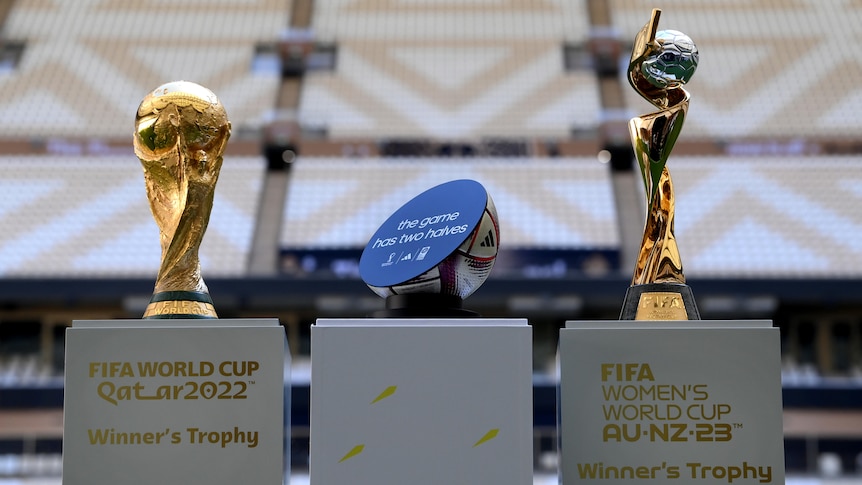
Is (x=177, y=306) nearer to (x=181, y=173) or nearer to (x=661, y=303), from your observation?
(x=181, y=173)

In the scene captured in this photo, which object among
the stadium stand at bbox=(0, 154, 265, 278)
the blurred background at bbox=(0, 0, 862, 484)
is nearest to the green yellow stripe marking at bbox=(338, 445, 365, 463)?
the blurred background at bbox=(0, 0, 862, 484)

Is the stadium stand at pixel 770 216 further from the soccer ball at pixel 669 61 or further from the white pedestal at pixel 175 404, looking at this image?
the white pedestal at pixel 175 404

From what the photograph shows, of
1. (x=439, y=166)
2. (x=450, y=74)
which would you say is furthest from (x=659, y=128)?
(x=450, y=74)

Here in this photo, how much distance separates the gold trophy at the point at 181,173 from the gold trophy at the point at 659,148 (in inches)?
→ 48.5

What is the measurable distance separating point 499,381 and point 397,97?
11.6 m

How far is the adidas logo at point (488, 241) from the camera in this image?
265 cm

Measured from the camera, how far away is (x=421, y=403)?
2.49 meters

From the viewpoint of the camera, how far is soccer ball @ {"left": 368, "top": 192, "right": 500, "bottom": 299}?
261cm

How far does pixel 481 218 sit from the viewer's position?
262cm

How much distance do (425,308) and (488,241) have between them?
23 cm

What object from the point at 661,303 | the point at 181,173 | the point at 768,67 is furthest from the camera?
the point at 768,67

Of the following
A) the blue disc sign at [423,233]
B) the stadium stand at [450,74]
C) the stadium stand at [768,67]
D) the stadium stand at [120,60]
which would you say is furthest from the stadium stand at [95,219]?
the blue disc sign at [423,233]

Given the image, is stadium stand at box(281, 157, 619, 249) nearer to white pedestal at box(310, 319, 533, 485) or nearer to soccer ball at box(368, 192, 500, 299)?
soccer ball at box(368, 192, 500, 299)

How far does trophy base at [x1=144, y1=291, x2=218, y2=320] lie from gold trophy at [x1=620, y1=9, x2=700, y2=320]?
123 cm
